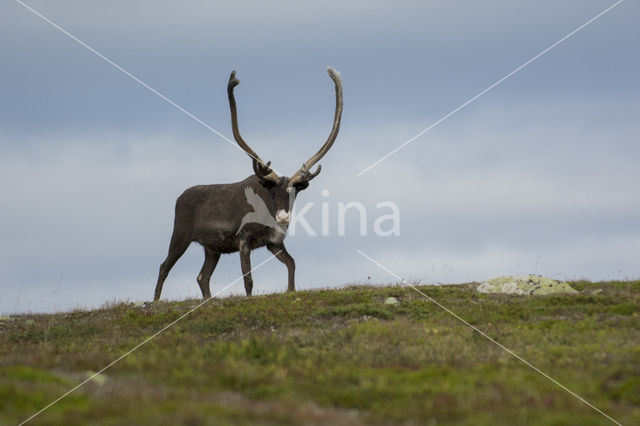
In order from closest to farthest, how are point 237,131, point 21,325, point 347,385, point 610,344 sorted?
1. point 347,385
2. point 610,344
3. point 21,325
4. point 237,131

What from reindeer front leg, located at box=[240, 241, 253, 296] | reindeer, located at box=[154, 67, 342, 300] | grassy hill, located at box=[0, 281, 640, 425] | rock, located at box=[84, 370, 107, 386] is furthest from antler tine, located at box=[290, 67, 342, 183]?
rock, located at box=[84, 370, 107, 386]

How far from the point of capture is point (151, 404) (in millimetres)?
7996

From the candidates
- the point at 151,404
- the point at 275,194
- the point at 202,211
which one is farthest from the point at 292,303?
the point at 151,404

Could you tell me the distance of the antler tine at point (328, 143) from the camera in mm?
21152

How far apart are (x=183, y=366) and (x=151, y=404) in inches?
95.4

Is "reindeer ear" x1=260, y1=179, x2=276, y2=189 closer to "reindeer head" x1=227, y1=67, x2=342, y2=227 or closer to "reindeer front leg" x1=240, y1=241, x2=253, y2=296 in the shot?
"reindeer head" x1=227, y1=67, x2=342, y2=227

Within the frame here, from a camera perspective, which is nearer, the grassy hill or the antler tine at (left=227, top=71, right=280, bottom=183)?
the grassy hill

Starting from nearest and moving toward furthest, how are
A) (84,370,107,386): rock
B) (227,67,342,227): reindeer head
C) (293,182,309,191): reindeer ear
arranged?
(84,370,107,386): rock, (227,67,342,227): reindeer head, (293,182,309,191): reindeer ear

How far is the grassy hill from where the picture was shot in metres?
7.97

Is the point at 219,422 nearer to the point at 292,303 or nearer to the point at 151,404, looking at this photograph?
the point at 151,404

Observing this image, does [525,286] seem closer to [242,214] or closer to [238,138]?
[242,214]

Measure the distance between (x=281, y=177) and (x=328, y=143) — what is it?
8.44ft

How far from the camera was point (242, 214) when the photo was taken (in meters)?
20.9

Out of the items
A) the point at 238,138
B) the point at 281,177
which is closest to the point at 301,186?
the point at 281,177
